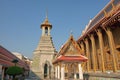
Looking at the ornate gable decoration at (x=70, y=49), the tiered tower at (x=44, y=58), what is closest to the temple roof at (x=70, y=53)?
the ornate gable decoration at (x=70, y=49)

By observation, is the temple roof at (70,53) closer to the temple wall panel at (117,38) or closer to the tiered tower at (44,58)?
the temple wall panel at (117,38)

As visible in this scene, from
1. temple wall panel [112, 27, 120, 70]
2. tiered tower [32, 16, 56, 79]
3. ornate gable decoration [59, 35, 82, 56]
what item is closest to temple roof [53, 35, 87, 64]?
ornate gable decoration [59, 35, 82, 56]

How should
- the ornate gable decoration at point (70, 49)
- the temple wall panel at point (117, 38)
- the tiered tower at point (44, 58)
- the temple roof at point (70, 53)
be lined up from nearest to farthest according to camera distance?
the temple roof at point (70, 53)
the ornate gable decoration at point (70, 49)
the temple wall panel at point (117, 38)
the tiered tower at point (44, 58)

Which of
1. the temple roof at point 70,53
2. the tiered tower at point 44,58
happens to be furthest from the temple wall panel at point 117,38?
the tiered tower at point 44,58

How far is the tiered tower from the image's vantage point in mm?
25877

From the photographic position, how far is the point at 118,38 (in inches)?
504

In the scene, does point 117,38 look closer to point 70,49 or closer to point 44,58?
point 70,49

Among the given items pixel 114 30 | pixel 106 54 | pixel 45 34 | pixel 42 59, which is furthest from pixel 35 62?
pixel 114 30

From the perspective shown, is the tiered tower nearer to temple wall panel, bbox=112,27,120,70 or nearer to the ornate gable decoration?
the ornate gable decoration

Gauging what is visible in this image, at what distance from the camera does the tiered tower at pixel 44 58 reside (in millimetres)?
25877

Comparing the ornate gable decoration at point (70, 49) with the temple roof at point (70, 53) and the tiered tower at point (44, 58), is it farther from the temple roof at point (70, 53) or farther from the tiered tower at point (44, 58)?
the tiered tower at point (44, 58)

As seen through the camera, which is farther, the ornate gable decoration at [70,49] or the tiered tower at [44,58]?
the tiered tower at [44,58]

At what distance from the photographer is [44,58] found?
2670 centimetres

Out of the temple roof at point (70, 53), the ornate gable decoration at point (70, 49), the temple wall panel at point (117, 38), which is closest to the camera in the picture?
the temple roof at point (70, 53)
